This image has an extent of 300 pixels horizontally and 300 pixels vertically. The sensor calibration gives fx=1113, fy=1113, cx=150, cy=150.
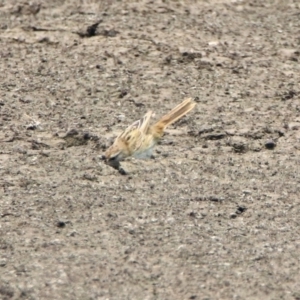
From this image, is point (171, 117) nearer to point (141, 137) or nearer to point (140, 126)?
point (140, 126)

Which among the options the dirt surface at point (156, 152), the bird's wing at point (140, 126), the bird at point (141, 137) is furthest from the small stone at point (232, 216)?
the bird's wing at point (140, 126)

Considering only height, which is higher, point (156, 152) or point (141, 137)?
point (141, 137)

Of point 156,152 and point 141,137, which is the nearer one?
point 141,137

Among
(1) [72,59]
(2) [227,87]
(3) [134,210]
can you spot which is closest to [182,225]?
(3) [134,210]

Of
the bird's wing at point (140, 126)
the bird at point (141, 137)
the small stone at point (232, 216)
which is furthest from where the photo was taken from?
the bird's wing at point (140, 126)

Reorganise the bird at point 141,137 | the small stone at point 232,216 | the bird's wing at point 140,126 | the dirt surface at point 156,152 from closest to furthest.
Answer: the dirt surface at point 156,152, the small stone at point 232,216, the bird at point 141,137, the bird's wing at point 140,126

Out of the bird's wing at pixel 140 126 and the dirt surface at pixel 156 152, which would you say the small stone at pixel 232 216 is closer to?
the dirt surface at pixel 156 152

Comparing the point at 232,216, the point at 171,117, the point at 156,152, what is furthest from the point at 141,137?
the point at 232,216
